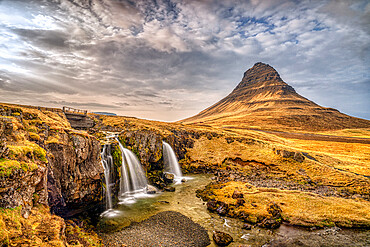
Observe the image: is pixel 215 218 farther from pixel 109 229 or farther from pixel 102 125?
pixel 102 125

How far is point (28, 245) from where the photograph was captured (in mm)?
10594

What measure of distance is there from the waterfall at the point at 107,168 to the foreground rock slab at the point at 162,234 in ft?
25.5

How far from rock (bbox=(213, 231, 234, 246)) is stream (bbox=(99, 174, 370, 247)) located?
1.64 feet

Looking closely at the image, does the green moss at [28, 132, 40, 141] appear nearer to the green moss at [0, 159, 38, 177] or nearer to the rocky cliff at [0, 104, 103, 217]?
the rocky cliff at [0, 104, 103, 217]

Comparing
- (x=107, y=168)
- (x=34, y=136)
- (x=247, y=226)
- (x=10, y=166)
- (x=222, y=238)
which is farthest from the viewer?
(x=107, y=168)

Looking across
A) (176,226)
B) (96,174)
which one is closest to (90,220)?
(96,174)

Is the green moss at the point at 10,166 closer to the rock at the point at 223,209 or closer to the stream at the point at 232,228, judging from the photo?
the stream at the point at 232,228

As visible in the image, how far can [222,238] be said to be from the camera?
1986 centimetres

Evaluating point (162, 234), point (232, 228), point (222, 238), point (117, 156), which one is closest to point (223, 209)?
point (232, 228)

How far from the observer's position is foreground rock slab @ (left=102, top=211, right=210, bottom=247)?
19.4m

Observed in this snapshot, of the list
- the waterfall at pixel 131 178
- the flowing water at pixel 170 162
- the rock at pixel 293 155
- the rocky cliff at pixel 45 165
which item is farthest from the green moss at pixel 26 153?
the rock at pixel 293 155

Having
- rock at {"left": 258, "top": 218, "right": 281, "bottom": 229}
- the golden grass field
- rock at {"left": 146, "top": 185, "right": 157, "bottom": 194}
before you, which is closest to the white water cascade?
the golden grass field

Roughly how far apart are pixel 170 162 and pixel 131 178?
16.2 metres

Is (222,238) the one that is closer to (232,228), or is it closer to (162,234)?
(232,228)
